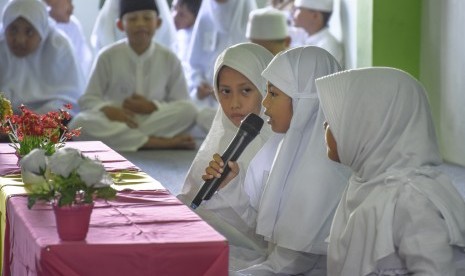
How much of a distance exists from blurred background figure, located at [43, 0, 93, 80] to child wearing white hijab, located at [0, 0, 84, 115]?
2.12ft

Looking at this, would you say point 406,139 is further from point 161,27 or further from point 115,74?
point 161,27

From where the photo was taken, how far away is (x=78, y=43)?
10.2 m

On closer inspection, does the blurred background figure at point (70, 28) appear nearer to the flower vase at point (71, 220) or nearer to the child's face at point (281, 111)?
the child's face at point (281, 111)

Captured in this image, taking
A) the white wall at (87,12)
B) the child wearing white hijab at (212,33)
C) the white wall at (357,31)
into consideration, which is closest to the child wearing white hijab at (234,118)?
the white wall at (357,31)

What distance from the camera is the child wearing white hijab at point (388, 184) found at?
3.17 m

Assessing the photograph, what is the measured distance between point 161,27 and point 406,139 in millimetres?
6994

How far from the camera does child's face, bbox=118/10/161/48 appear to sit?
29.1 feet

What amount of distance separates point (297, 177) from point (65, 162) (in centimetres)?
134

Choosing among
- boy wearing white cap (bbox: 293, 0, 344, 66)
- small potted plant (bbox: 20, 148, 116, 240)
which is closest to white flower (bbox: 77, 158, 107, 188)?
small potted plant (bbox: 20, 148, 116, 240)

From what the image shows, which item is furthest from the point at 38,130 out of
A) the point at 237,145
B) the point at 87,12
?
the point at 87,12

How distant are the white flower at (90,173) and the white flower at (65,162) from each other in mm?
17

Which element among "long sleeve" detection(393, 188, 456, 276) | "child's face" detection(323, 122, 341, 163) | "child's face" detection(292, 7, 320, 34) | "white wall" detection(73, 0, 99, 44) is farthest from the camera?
"white wall" detection(73, 0, 99, 44)

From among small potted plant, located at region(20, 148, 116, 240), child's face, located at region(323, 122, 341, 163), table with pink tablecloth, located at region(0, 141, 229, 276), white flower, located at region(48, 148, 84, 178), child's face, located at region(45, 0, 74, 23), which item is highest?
white flower, located at region(48, 148, 84, 178)

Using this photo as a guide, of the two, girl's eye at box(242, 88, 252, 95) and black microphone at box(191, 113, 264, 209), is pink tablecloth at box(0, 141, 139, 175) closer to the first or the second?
black microphone at box(191, 113, 264, 209)
